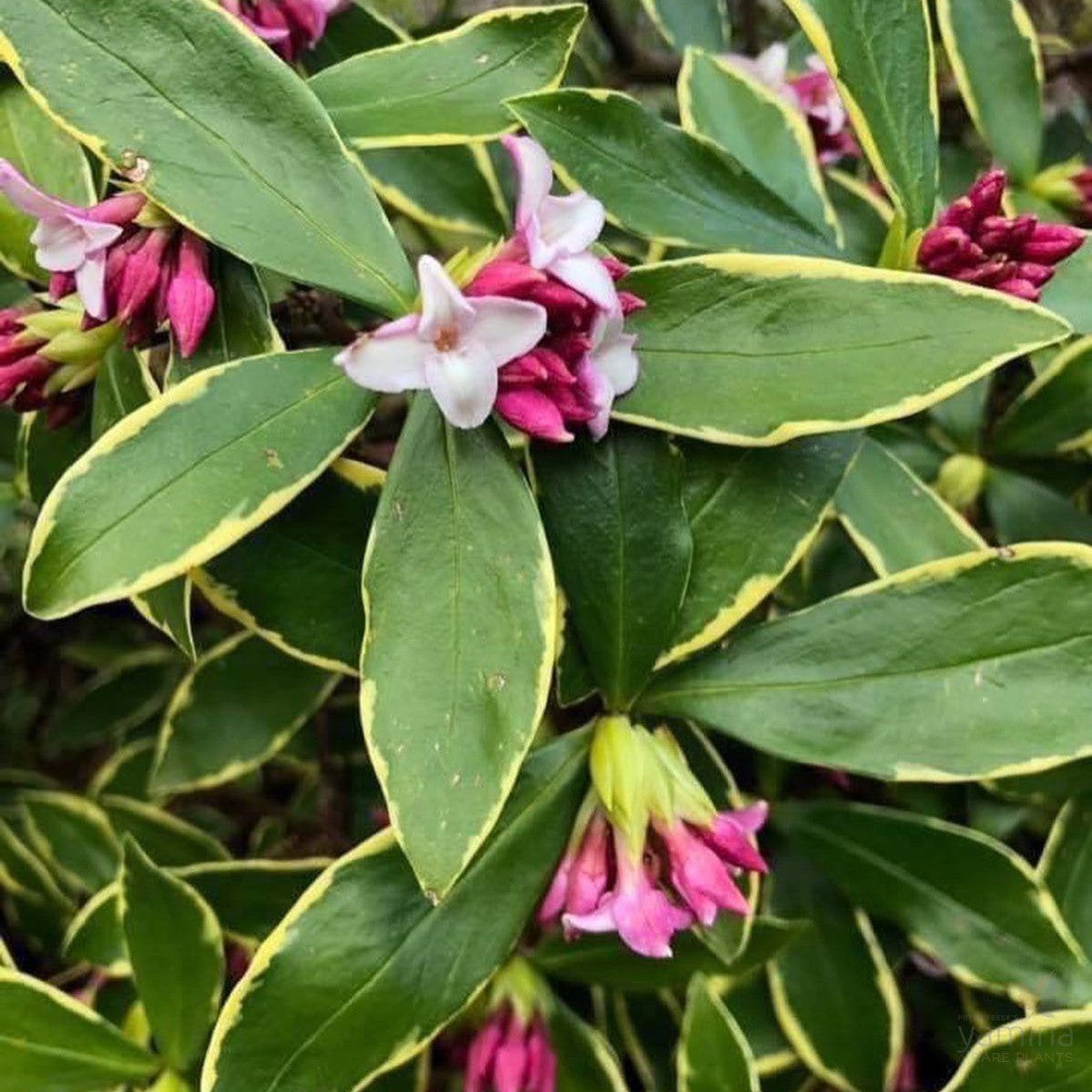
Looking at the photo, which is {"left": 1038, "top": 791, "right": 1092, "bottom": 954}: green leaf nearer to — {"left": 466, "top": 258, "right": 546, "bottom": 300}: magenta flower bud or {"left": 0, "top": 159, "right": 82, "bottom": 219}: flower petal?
{"left": 466, "top": 258, "right": 546, "bottom": 300}: magenta flower bud

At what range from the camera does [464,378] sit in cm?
57

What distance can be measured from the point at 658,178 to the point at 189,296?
0.90 feet

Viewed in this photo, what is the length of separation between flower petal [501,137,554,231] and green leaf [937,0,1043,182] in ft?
1.53

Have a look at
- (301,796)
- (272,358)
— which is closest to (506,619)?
(272,358)

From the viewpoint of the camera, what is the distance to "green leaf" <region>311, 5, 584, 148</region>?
0.70m

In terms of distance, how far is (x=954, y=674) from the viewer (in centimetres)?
70

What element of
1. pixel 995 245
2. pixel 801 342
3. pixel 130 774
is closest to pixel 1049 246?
pixel 995 245

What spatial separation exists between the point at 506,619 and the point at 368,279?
0.58 feet

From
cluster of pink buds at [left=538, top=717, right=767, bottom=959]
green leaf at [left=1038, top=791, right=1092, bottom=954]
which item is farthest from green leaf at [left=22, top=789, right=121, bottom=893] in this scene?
green leaf at [left=1038, top=791, right=1092, bottom=954]

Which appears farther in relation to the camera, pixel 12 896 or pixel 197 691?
pixel 12 896

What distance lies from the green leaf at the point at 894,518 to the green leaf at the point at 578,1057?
0.36 m

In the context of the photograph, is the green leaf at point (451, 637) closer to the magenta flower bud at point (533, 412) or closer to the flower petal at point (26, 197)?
the magenta flower bud at point (533, 412)

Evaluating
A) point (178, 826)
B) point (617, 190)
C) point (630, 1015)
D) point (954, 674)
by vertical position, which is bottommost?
point (630, 1015)

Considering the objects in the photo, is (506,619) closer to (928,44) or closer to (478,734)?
(478,734)
